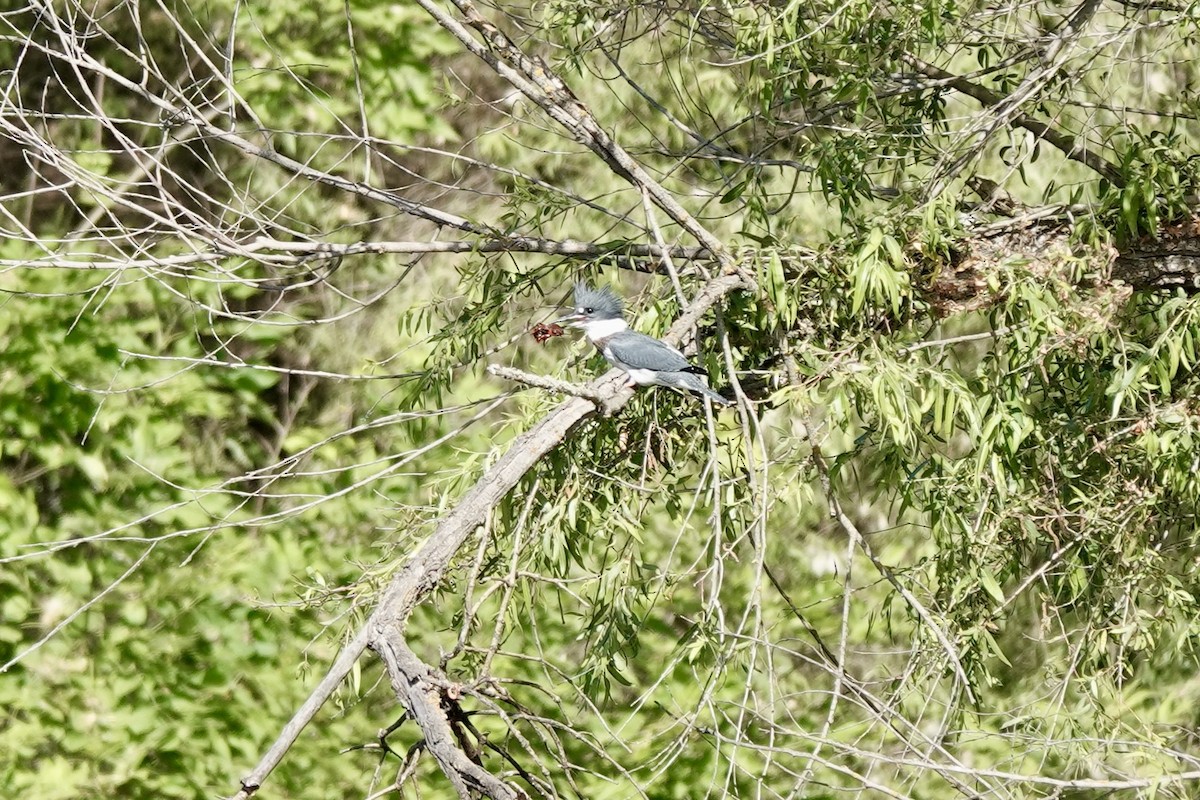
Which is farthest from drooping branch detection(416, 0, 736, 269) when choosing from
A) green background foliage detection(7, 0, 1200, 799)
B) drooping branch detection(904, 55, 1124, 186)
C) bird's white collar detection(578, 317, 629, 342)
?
drooping branch detection(904, 55, 1124, 186)

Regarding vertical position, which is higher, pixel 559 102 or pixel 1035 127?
pixel 559 102

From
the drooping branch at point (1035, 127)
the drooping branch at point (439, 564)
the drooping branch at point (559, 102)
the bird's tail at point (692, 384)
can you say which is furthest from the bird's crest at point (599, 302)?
Result: the drooping branch at point (1035, 127)

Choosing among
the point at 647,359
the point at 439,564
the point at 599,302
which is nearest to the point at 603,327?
the point at 599,302

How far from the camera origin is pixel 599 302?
2797 millimetres

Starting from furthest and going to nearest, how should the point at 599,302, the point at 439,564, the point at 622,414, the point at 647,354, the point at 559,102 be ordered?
the point at 599,302
the point at 622,414
the point at 559,102
the point at 647,354
the point at 439,564

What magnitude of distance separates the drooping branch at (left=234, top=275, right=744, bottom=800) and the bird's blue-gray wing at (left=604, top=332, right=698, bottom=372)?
78mm

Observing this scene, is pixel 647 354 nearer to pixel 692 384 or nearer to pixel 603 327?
pixel 692 384

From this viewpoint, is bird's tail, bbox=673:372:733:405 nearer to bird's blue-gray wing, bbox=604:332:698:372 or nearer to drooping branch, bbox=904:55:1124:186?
bird's blue-gray wing, bbox=604:332:698:372

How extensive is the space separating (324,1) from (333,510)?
5.66 ft

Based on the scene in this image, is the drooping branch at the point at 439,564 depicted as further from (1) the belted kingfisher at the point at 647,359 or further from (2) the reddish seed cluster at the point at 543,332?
(2) the reddish seed cluster at the point at 543,332

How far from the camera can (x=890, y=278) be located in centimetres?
→ 233

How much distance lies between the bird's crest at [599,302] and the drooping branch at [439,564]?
0.56 meters

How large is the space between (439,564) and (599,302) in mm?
1120

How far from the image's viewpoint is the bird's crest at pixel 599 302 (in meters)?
2.78
